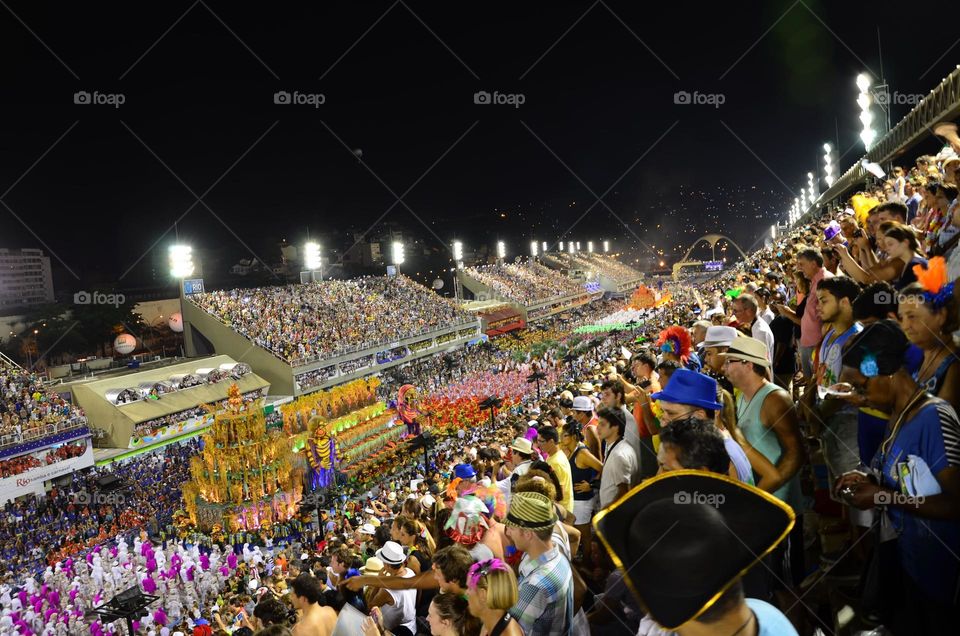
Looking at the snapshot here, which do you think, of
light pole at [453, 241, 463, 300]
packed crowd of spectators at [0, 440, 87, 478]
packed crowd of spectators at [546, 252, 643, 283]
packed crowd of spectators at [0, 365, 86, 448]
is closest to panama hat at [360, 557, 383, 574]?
packed crowd of spectators at [0, 440, 87, 478]

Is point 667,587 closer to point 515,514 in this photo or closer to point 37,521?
point 515,514

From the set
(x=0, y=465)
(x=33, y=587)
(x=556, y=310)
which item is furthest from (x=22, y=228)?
(x=556, y=310)

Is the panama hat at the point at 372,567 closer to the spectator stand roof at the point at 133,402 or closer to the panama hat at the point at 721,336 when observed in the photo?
the panama hat at the point at 721,336

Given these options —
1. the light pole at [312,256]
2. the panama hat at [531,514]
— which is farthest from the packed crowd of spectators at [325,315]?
the panama hat at [531,514]

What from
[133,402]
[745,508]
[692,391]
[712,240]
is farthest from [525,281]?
[712,240]

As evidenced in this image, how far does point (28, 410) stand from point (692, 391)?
929 inches

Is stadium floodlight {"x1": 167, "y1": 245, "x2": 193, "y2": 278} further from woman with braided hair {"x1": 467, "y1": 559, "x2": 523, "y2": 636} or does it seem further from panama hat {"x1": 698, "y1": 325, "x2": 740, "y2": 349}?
woman with braided hair {"x1": 467, "y1": 559, "x2": 523, "y2": 636}

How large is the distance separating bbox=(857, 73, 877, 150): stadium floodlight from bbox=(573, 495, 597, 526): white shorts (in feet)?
93.0

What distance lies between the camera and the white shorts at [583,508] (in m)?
5.15

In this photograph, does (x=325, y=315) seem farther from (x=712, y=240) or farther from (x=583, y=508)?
(x=712, y=240)

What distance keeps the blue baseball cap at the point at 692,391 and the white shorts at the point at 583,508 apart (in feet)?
7.10

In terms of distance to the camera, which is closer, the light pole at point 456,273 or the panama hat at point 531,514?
the panama hat at point 531,514

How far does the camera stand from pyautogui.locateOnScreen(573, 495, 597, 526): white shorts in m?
5.15

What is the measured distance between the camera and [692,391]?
328cm
